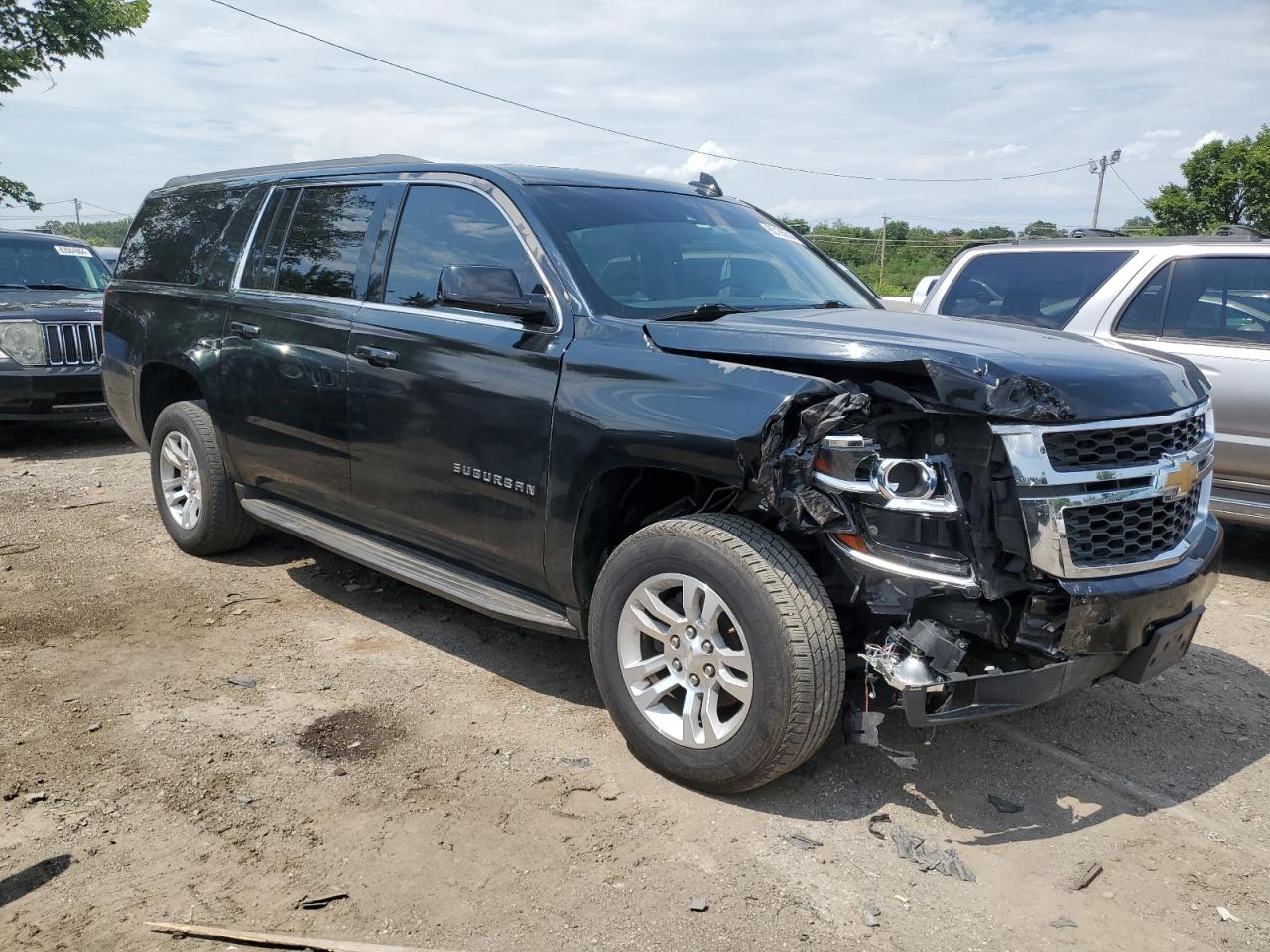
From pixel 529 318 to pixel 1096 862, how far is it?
2.53 m

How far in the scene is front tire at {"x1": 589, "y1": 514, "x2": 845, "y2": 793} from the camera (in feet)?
9.79

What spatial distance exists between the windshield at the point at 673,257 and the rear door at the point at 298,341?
1.07 meters

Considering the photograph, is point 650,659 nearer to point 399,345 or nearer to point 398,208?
point 399,345

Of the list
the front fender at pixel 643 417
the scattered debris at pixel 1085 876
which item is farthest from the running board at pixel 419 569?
the scattered debris at pixel 1085 876

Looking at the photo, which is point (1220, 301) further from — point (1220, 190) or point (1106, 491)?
point (1220, 190)

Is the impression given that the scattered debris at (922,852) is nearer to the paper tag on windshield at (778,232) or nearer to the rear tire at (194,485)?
the paper tag on windshield at (778,232)

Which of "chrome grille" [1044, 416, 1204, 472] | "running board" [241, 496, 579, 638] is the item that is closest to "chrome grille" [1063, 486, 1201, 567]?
"chrome grille" [1044, 416, 1204, 472]

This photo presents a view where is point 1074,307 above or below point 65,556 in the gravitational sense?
above

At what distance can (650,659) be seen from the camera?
3.36 metres

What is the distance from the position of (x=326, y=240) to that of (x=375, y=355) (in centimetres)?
82

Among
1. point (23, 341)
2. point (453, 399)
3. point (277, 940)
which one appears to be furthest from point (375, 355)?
point (23, 341)

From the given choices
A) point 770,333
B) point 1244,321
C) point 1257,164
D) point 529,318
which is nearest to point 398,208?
point 529,318

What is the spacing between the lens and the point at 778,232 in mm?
4773

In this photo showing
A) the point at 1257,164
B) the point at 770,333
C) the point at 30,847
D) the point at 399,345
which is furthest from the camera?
the point at 1257,164
